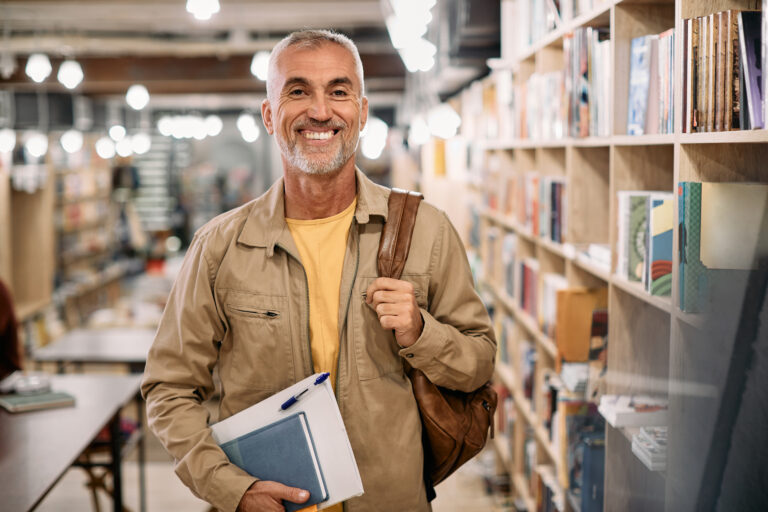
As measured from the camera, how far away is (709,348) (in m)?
1.40

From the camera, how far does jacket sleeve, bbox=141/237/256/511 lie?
1.64 m

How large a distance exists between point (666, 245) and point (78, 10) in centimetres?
672

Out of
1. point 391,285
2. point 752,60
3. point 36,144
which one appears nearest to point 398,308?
point 391,285

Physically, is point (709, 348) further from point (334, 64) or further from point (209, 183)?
point (209, 183)

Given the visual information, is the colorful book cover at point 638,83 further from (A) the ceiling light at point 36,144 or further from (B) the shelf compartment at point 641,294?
(A) the ceiling light at point 36,144

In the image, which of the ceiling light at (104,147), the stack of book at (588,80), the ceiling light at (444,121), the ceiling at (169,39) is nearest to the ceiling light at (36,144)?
the ceiling at (169,39)

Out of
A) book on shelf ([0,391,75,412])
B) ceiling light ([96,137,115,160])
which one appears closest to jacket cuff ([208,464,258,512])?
book on shelf ([0,391,75,412])

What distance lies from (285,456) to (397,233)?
0.58 m

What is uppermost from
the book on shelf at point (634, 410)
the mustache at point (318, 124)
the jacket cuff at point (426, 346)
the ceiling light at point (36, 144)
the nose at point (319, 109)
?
the ceiling light at point (36, 144)

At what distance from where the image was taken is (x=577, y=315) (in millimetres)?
2625

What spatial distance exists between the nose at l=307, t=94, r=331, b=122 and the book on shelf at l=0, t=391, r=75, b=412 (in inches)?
85.8

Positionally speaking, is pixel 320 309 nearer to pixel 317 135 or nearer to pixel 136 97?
pixel 317 135

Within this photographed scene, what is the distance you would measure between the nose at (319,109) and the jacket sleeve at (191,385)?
418 millimetres

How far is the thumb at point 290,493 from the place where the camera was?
162cm
